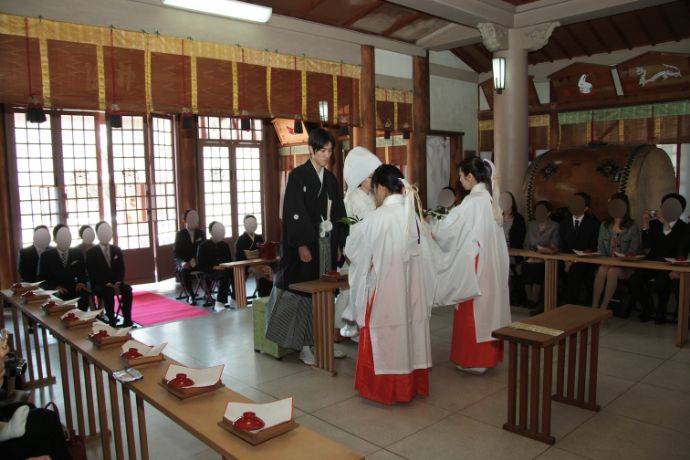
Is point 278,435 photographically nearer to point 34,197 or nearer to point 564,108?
point 34,197

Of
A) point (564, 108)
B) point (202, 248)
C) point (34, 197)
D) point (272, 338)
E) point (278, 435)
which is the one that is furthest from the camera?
point (564, 108)

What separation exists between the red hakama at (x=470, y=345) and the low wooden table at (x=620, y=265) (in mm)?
1935

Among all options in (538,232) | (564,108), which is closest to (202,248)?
(538,232)

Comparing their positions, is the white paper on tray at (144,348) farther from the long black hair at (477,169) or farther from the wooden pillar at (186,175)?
the wooden pillar at (186,175)

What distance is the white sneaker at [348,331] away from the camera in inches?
230

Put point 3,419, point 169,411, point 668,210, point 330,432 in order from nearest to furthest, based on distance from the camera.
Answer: point 169,411
point 3,419
point 330,432
point 668,210

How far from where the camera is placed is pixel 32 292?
471cm

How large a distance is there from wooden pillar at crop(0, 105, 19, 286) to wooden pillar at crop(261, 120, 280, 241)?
512 centimetres

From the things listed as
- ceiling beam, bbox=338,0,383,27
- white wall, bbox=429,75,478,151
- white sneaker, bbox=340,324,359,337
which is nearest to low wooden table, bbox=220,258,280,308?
white sneaker, bbox=340,324,359,337

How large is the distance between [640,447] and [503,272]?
1652 mm

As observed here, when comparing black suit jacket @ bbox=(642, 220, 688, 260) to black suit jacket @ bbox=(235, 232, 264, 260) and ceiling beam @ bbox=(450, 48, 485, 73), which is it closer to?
black suit jacket @ bbox=(235, 232, 264, 260)

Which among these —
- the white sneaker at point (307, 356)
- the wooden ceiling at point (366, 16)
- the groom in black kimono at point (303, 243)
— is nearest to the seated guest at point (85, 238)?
the groom in black kimono at point (303, 243)

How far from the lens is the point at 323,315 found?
473 centimetres

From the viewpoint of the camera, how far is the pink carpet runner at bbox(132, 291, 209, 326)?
289 inches
